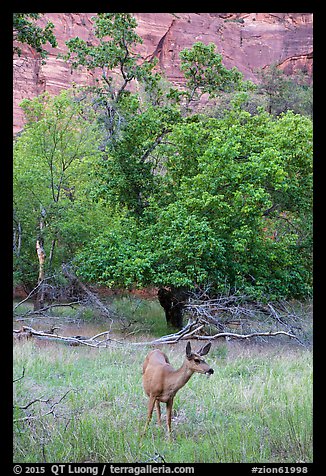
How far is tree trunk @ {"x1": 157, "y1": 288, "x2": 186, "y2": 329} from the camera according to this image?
1262cm

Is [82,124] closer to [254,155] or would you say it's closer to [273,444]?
[254,155]

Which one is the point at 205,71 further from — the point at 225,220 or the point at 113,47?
the point at 225,220

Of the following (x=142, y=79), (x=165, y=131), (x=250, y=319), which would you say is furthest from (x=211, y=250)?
(x=142, y=79)

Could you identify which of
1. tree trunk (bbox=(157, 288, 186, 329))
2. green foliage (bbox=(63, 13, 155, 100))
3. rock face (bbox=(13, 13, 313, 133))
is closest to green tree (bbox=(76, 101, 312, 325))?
tree trunk (bbox=(157, 288, 186, 329))

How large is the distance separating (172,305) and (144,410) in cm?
710

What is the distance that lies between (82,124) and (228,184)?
21.6 ft

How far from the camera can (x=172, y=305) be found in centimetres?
1273

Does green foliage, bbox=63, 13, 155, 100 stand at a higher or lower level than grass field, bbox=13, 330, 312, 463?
higher

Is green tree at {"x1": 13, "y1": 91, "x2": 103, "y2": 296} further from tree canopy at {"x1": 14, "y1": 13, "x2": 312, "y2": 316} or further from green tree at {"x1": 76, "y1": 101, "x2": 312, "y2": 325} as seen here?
green tree at {"x1": 76, "y1": 101, "x2": 312, "y2": 325}

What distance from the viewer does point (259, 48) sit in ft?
176

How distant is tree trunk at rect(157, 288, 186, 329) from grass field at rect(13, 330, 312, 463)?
331 centimetres
